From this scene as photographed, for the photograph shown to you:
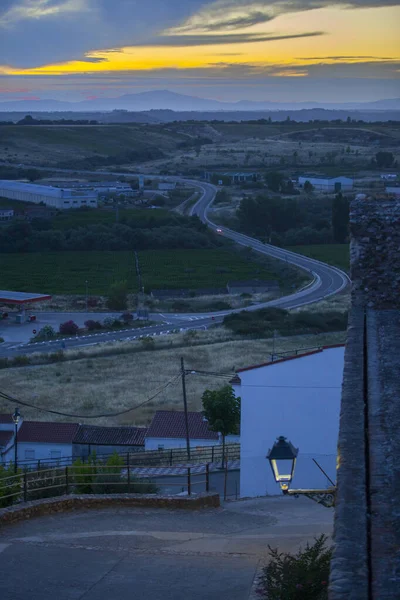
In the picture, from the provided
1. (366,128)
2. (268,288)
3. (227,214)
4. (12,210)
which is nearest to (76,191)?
(12,210)

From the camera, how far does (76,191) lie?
62.2 metres

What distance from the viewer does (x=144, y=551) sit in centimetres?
611

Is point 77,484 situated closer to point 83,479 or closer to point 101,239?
point 83,479

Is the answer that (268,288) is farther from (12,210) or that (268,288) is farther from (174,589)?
(174,589)

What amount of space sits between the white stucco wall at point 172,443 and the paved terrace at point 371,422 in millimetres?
7288

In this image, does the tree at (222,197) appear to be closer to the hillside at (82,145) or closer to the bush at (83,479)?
the hillside at (82,145)

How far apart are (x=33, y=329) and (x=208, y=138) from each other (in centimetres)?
9698

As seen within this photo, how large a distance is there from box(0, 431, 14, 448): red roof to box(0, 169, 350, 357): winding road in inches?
459

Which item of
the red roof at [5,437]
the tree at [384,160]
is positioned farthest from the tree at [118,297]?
the tree at [384,160]

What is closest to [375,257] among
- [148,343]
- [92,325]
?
[148,343]

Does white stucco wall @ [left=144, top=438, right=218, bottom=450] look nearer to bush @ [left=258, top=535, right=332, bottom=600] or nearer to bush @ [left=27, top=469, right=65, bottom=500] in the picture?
bush @ [left=27, top=469, right=65, bottom=500]

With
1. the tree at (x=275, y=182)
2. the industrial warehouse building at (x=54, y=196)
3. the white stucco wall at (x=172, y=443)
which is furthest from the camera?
the tree at (x=275, y=182)

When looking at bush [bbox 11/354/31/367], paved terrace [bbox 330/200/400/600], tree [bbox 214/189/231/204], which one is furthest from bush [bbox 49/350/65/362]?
tree [bbox 214/189/231/204]

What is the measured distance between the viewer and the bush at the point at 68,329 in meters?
30.0
